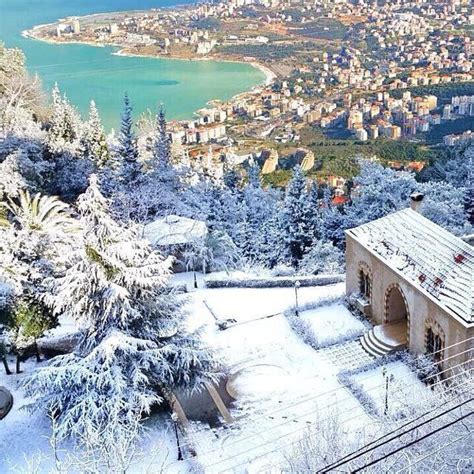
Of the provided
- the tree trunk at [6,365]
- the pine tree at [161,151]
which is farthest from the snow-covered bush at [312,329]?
the pine tree at [161,151]

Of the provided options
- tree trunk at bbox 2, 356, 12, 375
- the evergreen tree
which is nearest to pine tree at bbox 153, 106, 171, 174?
the evergreen tree

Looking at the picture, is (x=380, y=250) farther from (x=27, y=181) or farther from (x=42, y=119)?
(x=42, y=119)

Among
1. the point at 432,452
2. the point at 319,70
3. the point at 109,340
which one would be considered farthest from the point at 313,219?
the point at 319,70

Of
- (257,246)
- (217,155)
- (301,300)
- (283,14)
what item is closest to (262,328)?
(301,300)

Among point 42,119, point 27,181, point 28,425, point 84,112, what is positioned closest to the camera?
point 28,425

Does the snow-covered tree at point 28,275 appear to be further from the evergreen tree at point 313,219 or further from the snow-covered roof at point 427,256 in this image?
the evergreen tree at point 313,219

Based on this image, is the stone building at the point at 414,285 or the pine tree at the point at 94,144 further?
Answer: the pine tree at the point at 94,144
